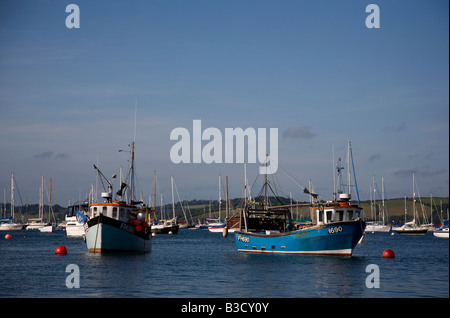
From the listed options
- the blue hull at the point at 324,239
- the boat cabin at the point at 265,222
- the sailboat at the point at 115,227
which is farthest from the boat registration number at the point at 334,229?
the sailboat at the point at 115,227

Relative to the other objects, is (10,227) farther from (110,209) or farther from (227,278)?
(227,278)

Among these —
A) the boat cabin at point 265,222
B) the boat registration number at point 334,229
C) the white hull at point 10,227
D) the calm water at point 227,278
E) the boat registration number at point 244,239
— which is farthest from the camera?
the white hull at point 10,227

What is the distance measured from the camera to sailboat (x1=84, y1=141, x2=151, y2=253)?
51562mm

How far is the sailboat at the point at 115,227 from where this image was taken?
51562 mm

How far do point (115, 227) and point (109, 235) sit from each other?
0.92 meters

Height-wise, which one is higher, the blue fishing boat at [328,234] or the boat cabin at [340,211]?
the boat cabin at [340,211]

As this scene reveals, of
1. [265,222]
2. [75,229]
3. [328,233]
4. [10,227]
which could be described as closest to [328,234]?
[328,233]

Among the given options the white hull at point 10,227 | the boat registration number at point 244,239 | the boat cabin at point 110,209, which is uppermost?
the boat cabin at point 110,209

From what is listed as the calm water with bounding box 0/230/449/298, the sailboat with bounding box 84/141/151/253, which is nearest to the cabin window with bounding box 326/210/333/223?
the calm water with bounding box 0/230/449/298

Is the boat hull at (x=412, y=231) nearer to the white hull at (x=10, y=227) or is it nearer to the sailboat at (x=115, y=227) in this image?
the sailboat at (x=115, y=227)
